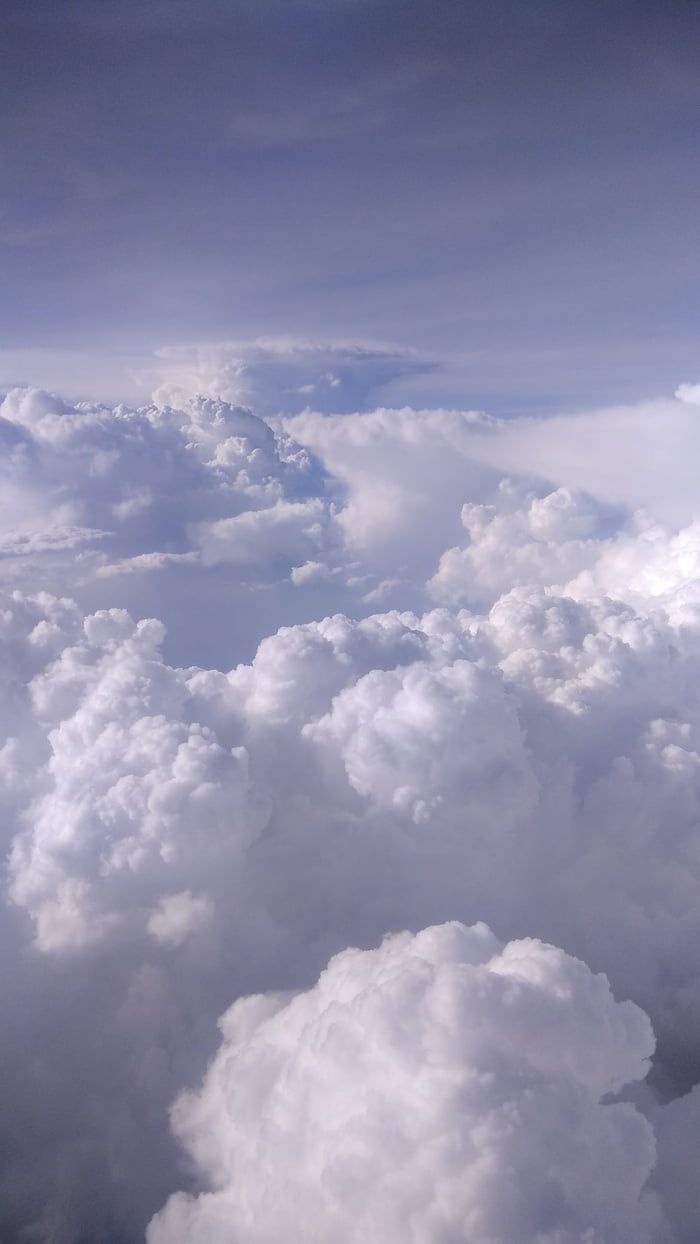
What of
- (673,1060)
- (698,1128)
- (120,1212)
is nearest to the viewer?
(698,1128)

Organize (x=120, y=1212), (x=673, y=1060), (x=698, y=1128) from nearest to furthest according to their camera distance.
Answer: (x=698, y=1128) < (x=120, y=1212) < (x=673, y=1060)

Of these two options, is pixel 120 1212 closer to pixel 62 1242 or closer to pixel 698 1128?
pixel 62 1242

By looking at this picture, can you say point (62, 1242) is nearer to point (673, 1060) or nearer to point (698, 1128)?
point (698, 1128)

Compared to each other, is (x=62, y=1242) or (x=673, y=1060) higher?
(x=673, y=1060)

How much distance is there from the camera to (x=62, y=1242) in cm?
9394

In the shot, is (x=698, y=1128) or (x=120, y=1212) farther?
(x=120, y=1212)

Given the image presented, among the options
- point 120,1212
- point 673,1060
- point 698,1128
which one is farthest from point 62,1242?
point 673,1060

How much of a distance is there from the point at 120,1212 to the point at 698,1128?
7222 centimetres

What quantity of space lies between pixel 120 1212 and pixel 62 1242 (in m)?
9.27

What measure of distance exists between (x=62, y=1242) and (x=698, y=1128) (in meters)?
81.2

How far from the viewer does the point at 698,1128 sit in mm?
81750

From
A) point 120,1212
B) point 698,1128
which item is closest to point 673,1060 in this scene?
point 698,1128

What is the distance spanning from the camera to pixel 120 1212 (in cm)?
9288

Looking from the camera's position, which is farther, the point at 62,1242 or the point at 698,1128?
the point at 62,1242
